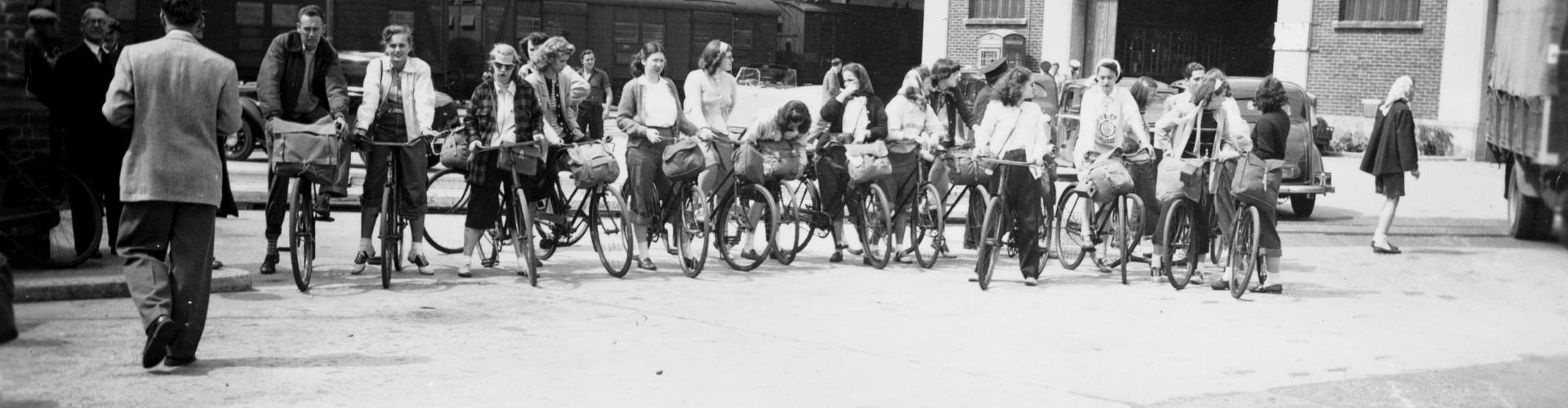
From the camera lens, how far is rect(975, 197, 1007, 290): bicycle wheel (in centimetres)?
945

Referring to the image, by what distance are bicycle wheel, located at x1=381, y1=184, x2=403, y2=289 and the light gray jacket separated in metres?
2.72

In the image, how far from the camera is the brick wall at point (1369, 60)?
27297 mm

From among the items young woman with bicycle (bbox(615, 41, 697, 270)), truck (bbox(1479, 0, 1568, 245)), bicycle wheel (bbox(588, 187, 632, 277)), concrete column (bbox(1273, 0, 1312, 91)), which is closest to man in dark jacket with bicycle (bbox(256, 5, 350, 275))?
bicycle wheel (bbox(588, 187, 632, 277))

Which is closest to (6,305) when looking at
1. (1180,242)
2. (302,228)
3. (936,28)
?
(302,228)

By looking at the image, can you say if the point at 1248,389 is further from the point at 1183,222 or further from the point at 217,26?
the point at 217,26

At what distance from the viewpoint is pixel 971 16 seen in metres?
35.5

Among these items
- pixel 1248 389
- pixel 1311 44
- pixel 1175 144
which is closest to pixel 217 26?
pixel 1311 44

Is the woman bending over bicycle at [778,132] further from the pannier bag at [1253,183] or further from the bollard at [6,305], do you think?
the bollard at [6,305]

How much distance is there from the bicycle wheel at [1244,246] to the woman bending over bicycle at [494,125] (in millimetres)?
4349

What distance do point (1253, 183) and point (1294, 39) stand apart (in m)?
21.4

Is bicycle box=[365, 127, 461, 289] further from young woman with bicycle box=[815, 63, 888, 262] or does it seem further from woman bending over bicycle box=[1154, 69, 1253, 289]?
woman bending over bicycle box=[1154, 69, 1253, 289]

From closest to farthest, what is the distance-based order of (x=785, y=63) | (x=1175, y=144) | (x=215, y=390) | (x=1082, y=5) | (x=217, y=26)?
1. (x=215, y=390)
2. (x=1175, y=144)
3. (x=217, y=26)
4. (x=1082, y=5)
5. (x=785, y=63)

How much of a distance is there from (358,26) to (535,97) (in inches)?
829

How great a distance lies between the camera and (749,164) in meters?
9.98
